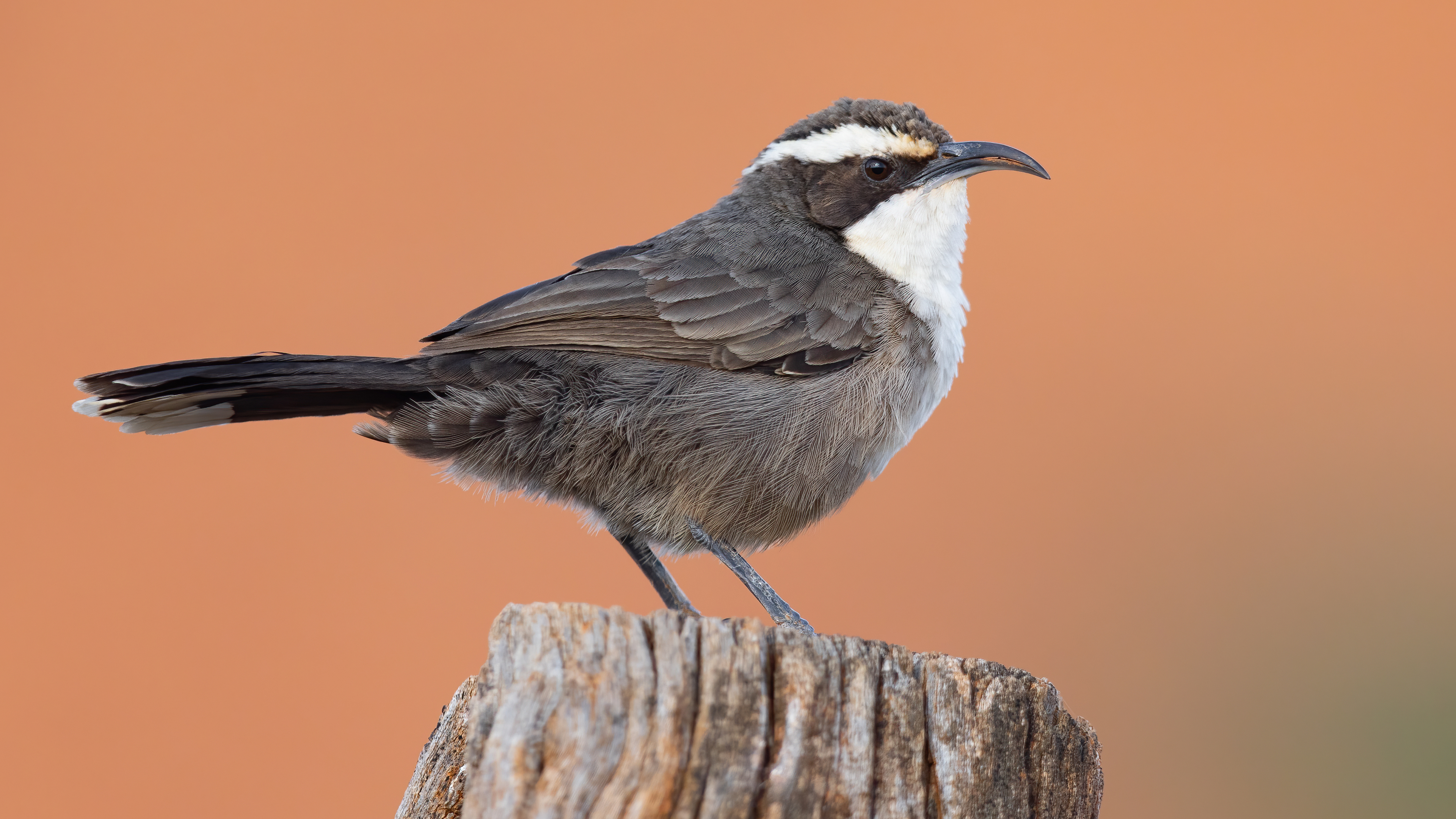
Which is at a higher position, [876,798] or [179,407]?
[179,407]

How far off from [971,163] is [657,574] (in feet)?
6.05

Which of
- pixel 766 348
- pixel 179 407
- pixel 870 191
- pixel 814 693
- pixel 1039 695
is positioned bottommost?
pixel 814 693

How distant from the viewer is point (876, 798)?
2.05 m

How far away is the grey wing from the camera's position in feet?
11.9

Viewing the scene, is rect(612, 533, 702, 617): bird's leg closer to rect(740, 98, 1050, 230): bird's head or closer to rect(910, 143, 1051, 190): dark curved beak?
rect(740, 98, 1050, 230): bird's head

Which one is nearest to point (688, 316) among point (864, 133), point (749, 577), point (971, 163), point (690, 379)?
point (690, 379)

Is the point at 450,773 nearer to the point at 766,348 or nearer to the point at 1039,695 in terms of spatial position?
the point at 1039,695

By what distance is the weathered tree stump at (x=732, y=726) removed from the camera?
1.92 m

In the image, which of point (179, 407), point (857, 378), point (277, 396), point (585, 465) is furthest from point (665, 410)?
point (179, 407)

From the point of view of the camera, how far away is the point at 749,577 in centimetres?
380

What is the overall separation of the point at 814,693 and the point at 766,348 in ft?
5.96

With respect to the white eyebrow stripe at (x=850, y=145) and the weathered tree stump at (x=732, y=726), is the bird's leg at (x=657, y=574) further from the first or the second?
the weathered tree stump at (x=732, y=726)

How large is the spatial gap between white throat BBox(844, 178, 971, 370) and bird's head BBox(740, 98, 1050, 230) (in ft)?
0.09

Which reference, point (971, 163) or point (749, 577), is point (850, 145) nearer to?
point (971, 163)
